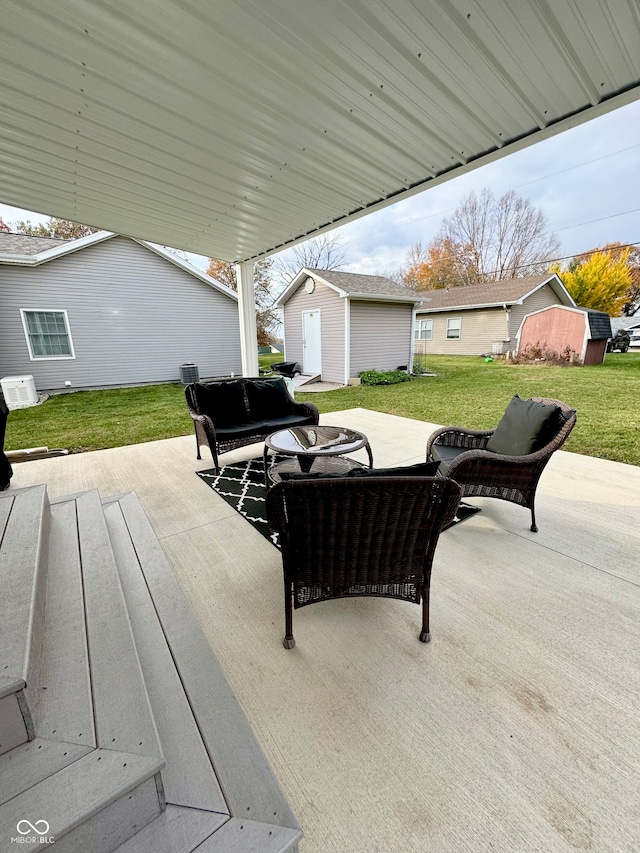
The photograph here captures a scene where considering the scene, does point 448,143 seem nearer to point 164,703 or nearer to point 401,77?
point 401,77

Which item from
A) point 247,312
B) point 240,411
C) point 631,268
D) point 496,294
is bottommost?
point 240,411

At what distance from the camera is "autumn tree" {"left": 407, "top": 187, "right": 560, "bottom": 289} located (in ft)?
73.0

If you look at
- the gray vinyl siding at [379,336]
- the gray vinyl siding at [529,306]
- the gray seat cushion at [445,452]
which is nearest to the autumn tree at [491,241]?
the gray vinyl siding at [529,306]

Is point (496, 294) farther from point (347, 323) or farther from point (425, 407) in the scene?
point (425, 407)

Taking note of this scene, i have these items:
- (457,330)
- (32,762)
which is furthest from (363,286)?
(32,762)

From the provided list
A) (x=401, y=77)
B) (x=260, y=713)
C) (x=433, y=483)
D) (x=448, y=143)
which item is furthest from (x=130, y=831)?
(x=448, y=143)

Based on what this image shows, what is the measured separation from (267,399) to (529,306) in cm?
1646

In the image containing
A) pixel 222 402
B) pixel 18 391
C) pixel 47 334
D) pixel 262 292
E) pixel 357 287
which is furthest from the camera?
pixel 262 292

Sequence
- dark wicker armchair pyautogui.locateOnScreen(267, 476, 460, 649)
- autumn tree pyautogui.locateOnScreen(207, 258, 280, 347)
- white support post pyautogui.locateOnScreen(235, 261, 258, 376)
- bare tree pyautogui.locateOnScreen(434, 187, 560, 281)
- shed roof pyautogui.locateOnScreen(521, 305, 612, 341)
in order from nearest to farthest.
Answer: dark wicker armchair pyautogui.locateOnScreen(267, 476, 460, 649)
white support post pyautogui.locateOnScreen(235, 261, 258, 376)
shed roof pyautogui.locateOnScreen(521, 305, 612, 341)
autumn tree pyautogui.locateOnScreen(207, 258, 280, 347)
bare tree pyautogui.locateOnScreen(434, 187, 560, 281)

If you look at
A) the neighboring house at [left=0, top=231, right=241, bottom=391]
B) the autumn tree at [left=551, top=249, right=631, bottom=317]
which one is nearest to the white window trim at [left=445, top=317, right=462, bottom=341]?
the autumn tree at [left=551, top=249, right=631, bottom=317]

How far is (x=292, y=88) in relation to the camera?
85.5 inches

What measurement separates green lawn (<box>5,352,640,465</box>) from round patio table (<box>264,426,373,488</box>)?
2.90 meters

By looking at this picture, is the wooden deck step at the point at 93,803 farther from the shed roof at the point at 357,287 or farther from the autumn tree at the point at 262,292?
the autumn tree at the point at 262,292

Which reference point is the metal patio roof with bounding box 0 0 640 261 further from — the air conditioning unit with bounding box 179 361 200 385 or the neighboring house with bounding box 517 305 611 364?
the neighboring house with bounding box 517 305 611 364
